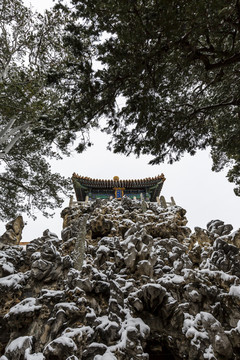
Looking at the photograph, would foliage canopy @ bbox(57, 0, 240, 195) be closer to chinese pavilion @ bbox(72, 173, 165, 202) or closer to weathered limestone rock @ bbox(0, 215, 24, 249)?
weathered limestone rock @ bbox(0, 215, 24, 249)

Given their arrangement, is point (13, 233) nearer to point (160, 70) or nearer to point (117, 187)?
point (160, 70)

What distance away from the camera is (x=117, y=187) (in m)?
16.1

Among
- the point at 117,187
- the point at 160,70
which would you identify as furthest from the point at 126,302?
the point at 117,187

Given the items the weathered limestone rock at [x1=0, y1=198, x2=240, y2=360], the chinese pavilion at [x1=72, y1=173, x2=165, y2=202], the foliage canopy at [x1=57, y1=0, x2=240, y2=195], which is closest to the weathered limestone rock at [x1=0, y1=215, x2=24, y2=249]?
the weathered limestone rock at [x1=0, y1=198, x2=240, y2=360]

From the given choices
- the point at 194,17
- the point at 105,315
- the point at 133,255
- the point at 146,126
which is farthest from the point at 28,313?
the point at 194,17

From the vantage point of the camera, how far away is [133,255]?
604cm

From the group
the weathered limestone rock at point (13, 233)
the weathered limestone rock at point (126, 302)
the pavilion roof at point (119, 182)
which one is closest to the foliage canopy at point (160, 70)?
the weathered limestone rock at point (126, 302)

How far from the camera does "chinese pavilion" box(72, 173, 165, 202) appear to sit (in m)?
15.7

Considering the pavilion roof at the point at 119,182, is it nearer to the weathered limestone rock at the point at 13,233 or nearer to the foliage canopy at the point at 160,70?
the weathered limestone rock at the point at 13,233

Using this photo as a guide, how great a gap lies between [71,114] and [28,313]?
466cm

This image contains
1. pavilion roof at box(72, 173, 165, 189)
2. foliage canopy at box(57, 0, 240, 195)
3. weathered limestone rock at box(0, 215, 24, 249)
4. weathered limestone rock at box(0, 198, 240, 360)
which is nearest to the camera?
foliage canopy at box(57, 0, 240, 195)

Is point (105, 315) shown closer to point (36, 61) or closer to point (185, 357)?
point (185, 357)

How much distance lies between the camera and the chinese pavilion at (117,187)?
15.7m

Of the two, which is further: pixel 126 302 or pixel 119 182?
pixel 119 182
